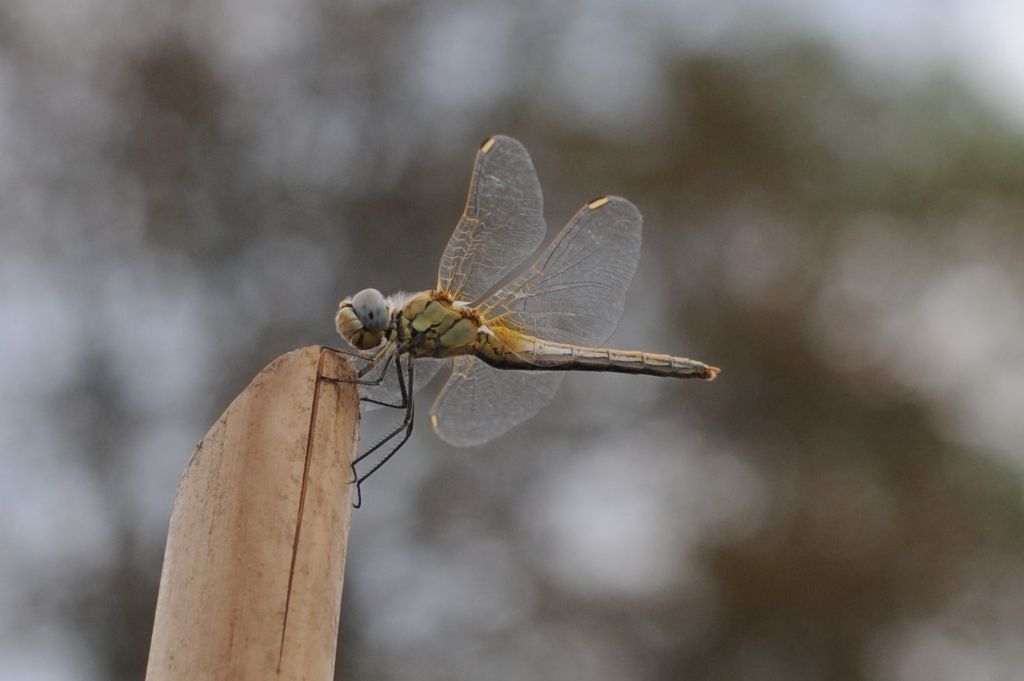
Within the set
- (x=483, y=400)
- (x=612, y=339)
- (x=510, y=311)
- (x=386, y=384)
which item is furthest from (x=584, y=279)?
(x=612, y=339)

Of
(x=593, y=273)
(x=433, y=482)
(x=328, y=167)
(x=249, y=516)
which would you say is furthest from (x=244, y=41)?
(x=249, y=516)

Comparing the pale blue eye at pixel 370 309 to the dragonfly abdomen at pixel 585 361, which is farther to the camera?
the dragonfly abdomen at pixel 585 361

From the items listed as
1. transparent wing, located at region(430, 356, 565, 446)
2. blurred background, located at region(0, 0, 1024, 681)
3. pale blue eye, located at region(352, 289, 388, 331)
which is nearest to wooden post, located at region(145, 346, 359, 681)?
pale blue eye, located at region(352, 289, 388, 331)

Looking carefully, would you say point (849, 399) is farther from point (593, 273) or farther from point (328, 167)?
point (593, 273)

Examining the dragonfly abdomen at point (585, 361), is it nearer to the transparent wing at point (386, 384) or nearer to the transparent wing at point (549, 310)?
the transparent wing at point (549, 310)

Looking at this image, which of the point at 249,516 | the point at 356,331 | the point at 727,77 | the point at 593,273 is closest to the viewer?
the point at 249,516

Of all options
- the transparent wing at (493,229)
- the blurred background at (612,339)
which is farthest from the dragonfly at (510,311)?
the blurred background at (612,339)

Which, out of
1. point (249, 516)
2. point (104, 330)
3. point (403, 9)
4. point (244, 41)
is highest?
point (403, 9)
